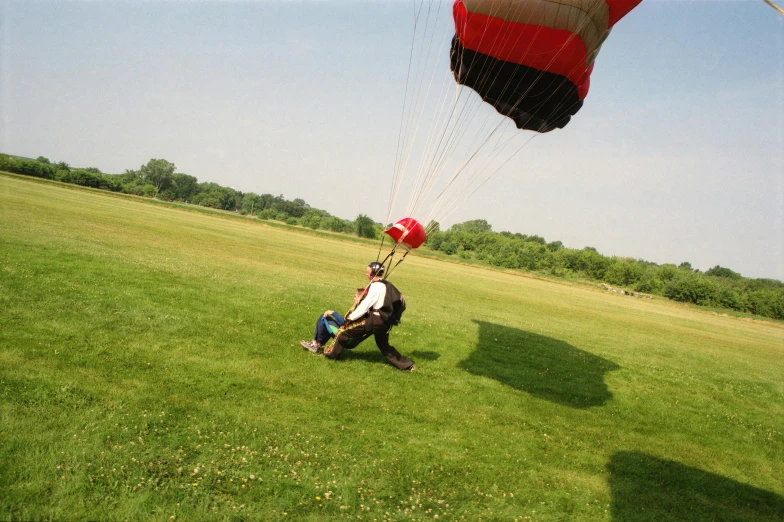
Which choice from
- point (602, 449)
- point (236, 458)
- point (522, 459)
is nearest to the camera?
point (236, 458)

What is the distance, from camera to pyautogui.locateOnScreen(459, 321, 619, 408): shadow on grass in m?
9.68

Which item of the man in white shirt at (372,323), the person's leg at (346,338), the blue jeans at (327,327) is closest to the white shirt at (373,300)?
the man in white shirt at (372,323)

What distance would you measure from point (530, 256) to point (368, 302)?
97.2 m

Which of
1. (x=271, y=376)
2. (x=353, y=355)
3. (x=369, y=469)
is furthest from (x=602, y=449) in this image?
(x=271, y=376)

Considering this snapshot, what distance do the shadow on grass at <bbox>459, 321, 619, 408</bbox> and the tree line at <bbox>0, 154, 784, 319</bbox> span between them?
73.9 m

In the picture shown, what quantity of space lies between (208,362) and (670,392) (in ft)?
34.6

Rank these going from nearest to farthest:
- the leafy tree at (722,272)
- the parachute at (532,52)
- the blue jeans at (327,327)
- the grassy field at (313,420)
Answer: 1. the grassy field at (313,420)
2. the parachute at (532,52)
3. the blue jeans at (327,327)
4. the leafy tree at (722,272)

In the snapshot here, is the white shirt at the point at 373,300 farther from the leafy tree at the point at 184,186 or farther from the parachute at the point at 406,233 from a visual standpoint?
the leafy tree at the point at 184,186

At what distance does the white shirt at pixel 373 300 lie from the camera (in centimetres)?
836

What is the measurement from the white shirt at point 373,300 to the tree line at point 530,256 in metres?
79.8

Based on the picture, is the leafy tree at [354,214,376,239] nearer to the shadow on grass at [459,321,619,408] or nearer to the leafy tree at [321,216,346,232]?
the leafy tree at [321,216,346,232]

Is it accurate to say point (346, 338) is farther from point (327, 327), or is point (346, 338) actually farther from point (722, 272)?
point (722, 272)

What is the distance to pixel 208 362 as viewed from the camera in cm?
757

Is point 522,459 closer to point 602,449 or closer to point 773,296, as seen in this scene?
point 602,449
